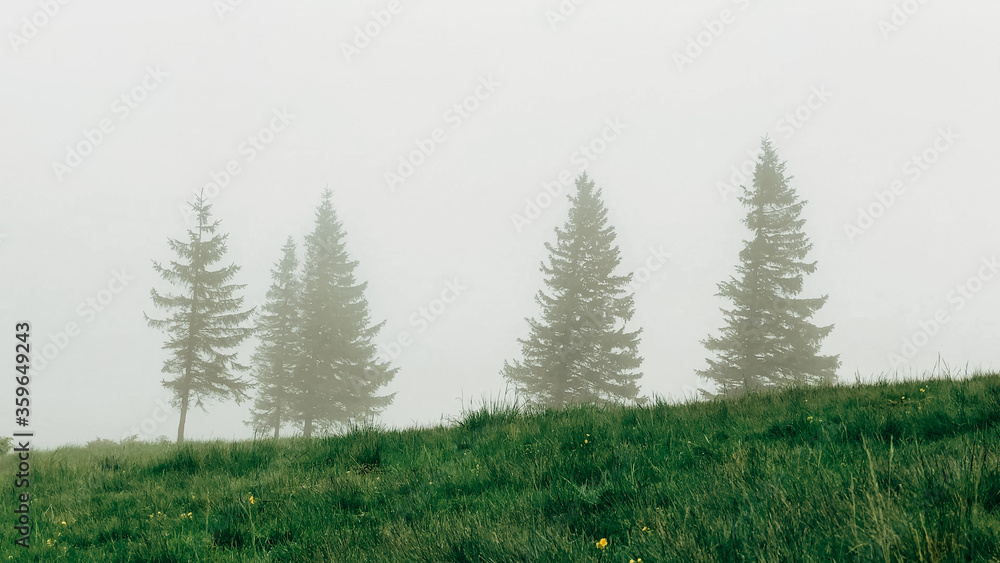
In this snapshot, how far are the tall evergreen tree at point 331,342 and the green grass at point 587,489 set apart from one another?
23409mm

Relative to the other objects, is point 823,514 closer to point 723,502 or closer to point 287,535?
point 723,502

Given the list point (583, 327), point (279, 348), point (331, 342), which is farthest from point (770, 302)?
point (279, 348)

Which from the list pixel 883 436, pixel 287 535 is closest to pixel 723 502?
pixel 883 436

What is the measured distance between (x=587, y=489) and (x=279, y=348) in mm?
33017

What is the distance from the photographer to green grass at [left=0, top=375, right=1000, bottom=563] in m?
2.45

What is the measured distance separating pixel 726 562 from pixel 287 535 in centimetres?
326

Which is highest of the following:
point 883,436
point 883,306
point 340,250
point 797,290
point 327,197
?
point 883,306

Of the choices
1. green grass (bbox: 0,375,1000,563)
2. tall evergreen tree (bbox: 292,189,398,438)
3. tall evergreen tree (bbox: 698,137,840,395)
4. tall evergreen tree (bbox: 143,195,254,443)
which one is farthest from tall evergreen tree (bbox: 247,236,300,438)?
green grass (bbox: 0,375,1000,563)

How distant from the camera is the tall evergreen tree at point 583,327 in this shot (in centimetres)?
2638

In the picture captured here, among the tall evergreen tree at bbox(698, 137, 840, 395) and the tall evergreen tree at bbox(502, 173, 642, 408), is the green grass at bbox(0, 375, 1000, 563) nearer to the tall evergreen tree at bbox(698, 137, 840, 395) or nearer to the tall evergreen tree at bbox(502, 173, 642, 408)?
the tall evergreen tree at bbox(698, 137, 840, 395)

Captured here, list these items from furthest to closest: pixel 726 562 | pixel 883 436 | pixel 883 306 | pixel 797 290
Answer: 1. pixel 883 306
2. pixel 797 290
3. pixel 883 436
4. pixel 726 562

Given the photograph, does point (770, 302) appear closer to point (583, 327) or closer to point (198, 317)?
point (583, 327)

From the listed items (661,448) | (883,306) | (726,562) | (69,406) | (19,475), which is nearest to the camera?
(726,562)

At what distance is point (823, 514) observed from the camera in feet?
8.23
